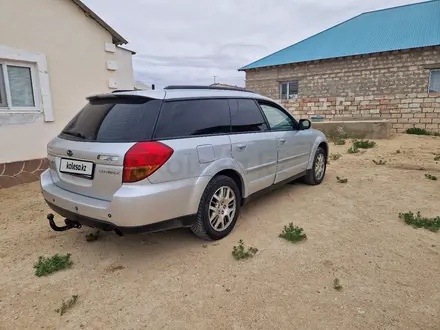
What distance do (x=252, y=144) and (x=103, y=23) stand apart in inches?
201

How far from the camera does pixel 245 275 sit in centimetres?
250

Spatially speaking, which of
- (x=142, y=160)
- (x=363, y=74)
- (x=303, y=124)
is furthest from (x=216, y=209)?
(x=363, y=74)

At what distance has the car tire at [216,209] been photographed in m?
2.87

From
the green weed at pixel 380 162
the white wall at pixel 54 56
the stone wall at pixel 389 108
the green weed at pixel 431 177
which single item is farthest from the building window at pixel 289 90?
the white wall at pixel 54 56

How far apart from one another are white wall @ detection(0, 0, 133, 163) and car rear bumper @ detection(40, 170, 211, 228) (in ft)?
11.0

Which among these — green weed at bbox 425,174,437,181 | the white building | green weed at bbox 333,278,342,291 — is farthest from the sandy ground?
the white building

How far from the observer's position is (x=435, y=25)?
13.2m

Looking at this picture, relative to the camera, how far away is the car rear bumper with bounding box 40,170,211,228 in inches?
91.7

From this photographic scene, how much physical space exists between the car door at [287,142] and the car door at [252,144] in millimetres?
161

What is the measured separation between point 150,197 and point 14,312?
130 centimetres

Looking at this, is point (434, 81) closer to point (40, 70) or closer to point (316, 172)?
point (316, 172)

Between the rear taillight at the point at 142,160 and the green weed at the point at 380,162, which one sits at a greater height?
the rear taillight at the point at 142,160

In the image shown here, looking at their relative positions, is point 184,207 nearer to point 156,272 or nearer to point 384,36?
point 156,272

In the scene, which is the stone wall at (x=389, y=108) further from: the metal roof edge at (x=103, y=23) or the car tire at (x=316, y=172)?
the metal roof edge at (x=103, y=23)
